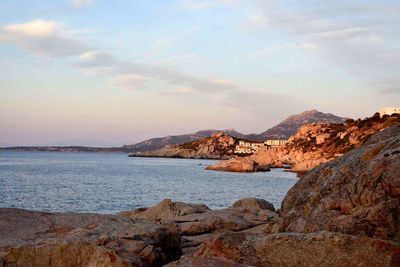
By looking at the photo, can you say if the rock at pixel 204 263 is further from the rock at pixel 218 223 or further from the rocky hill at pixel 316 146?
the rocky hill at pixel 316 146

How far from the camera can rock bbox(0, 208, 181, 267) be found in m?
11.5

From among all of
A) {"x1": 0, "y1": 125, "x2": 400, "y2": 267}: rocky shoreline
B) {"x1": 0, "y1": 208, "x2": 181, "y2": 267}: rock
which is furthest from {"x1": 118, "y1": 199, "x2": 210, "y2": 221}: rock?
{"x1": 0, "y1": 208, "x2": 181, "y2": 267}: rock

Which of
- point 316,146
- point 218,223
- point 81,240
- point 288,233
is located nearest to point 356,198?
point 288,233

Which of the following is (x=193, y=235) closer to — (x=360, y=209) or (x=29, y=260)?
(x=29, y=260)

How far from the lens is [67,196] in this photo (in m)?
68.5

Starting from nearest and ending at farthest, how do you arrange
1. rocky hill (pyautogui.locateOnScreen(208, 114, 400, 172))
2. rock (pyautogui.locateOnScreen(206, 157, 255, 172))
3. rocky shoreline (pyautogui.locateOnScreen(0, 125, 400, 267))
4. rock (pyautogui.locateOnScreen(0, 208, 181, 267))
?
rocky shoreline (pyautogui.locateOnScreen(0, 125, 400, 267)) → rock (pyautogui.locateOnScreen(0, 208, 181, 267)) → rocky hill (pyautogui.locateOnScreen(208, 114, 400, 172)) → rock (pyautogui.locateOnScreen(206, 157, 255, 172))

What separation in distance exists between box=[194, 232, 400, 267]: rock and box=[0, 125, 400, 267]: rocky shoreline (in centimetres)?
1

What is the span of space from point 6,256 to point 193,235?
8992 millimetres

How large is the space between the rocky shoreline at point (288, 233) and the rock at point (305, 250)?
0.5 inches

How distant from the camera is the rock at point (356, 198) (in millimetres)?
8875

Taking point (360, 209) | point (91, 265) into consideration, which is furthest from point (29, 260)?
point (360, 209)

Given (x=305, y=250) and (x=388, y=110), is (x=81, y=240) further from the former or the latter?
(x=388, y=110)

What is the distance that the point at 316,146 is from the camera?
157875 mm

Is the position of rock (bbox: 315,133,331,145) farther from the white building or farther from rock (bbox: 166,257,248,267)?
rock (bbox: 166,257,248,267)
